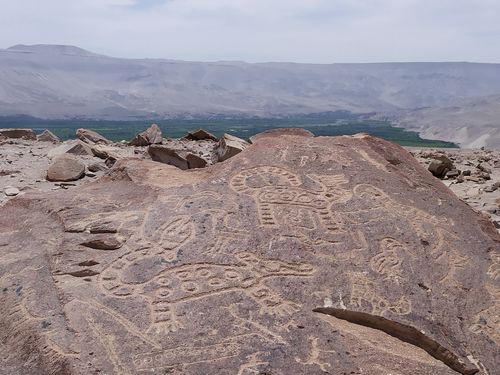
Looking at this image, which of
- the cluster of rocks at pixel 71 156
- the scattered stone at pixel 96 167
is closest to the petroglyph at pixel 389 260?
the cluster of rocks at pixel 71 156

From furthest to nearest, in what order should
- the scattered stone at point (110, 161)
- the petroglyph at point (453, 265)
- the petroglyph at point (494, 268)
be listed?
the scattered stone at point (110, 161) < the petroglyph at point (494, 268) < the petroglyph at point (453, 265)

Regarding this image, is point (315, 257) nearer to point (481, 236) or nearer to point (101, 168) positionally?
point (481, 236)

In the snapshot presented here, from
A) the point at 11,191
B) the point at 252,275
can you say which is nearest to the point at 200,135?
the point at 11,191

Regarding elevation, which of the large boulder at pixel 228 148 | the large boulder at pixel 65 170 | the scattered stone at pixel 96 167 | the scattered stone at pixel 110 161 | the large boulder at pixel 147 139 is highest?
the large boulder at pixel 228 148

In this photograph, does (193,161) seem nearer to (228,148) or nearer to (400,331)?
(228,148)

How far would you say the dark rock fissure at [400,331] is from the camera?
3.19 metres

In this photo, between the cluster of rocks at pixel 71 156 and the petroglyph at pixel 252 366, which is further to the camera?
the cluster of rocks at pixel 71 156

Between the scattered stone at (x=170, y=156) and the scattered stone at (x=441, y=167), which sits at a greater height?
the scattered stone at (x=170, y=156)

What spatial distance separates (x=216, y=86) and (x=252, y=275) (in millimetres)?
94910

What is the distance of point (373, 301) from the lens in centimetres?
338

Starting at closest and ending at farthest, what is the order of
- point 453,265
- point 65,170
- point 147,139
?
point 453,265 < point 65,170 < point 147,139

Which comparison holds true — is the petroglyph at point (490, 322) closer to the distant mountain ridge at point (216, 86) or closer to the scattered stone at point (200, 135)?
the scattered stone at point (200, 135)

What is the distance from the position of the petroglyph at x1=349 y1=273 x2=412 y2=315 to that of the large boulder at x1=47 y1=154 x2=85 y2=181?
5103 millimetres

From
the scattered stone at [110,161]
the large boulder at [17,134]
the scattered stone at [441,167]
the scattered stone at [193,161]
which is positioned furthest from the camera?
the large boulder at [17,134]
